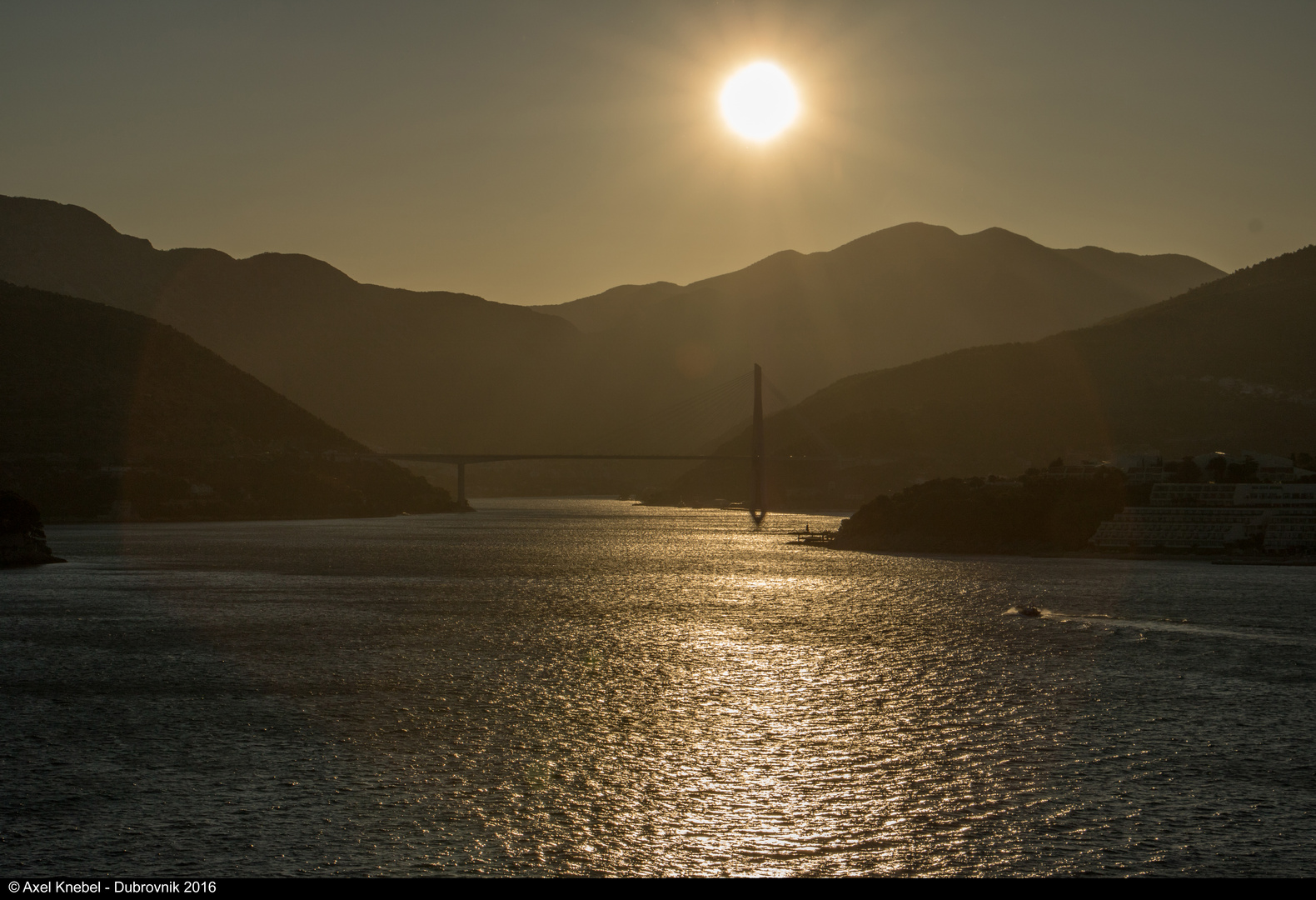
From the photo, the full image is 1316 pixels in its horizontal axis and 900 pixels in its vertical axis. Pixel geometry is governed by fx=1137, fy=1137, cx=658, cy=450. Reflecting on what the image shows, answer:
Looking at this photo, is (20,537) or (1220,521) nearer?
(20,537)

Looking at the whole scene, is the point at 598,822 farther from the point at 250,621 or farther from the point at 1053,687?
the point at 250,621

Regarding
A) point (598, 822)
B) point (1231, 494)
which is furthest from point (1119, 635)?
point (1231, 494)

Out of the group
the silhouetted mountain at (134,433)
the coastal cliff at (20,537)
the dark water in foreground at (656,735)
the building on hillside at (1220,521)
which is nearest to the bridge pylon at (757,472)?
the silhouetted mountain at (134,433)

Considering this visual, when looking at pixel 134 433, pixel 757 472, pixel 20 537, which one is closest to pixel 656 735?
pixel 20 537

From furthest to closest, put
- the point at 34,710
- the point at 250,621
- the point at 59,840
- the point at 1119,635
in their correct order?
1. the point at 250,621
2. the point at 1119,635
3. the point at 34,710
4. the point at 59,840

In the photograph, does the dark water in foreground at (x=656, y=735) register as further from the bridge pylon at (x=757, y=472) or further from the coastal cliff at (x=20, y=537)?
the bridge pylon at (x=757, y=472)

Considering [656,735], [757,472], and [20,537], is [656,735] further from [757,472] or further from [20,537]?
[757,472]
